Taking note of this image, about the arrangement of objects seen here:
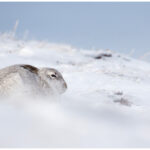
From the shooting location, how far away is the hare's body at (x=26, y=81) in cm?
278

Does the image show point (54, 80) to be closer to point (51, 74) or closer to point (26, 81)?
point (51, 74)

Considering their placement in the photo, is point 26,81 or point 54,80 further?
point 54,80

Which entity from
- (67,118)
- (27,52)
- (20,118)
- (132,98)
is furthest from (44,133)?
(27,52)

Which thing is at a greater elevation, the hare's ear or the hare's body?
the hare's ear

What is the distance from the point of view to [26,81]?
9.35 ft

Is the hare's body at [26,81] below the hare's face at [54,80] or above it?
below

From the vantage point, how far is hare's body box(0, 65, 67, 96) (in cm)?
278

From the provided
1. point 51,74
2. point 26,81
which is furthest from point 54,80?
point 26,81

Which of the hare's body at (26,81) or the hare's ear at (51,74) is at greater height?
the hare's ear at (51,74)

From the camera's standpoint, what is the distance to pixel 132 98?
4898mm

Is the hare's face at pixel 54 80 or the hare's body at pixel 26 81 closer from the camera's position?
the hare's body at pixel 26 81

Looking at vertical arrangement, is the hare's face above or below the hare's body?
above

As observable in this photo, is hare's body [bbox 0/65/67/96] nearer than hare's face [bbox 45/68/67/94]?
Yes

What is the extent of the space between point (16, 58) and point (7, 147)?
739cm
